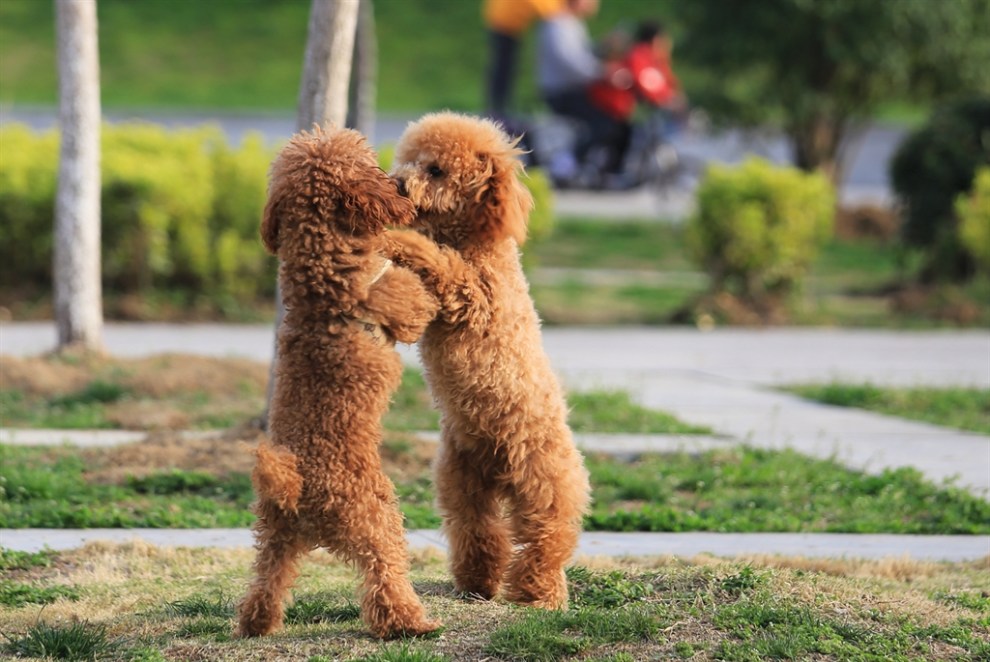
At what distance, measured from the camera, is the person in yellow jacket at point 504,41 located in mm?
18859

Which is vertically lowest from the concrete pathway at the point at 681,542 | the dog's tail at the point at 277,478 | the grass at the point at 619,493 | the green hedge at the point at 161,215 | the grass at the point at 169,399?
the concrete pathway at the point at 681,542

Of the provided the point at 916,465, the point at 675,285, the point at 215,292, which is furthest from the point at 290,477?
the point at 675,285

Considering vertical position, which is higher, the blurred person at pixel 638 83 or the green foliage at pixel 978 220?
the blurred person at pixel 638 83

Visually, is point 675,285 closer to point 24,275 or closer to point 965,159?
point 965,159

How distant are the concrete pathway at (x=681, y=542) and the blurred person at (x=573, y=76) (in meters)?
12.3

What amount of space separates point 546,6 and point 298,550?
600 inches

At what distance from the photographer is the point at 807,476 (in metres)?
6.93

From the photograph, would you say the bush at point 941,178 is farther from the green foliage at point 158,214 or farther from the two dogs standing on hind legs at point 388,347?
the two dogs standing on hind legs at point 388,347

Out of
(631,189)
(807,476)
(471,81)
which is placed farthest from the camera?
(471,81)

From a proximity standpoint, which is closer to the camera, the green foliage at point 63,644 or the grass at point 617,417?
the green foliage at point 63,644

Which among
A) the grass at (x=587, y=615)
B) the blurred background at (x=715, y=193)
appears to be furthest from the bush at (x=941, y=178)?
the grass at (x=587, y=615)

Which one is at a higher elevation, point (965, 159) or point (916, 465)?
point (965, 159)

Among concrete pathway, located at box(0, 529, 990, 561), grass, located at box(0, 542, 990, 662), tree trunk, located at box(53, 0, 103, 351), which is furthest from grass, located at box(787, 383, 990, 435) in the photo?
tree trunk, located at box(53, 0, 103, 351)

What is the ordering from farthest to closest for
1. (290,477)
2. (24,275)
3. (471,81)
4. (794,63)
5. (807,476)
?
1. (471,81)
2. (794,63)
3. (24,275)
4. (807,476)
5. (290,477)
